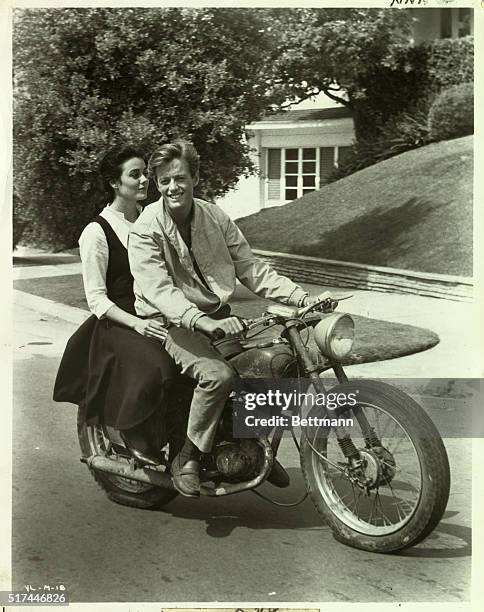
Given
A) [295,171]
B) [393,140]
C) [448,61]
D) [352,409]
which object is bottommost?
[352,409]

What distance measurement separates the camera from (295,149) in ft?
18.3

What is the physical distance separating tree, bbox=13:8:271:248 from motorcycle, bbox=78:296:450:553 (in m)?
1.85

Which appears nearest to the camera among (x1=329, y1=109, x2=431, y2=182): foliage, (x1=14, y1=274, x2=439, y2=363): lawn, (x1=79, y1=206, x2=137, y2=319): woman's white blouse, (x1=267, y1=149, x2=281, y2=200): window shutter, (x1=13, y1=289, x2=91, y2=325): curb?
(x1=79, y1=206, x2=137, y2=319): woman's white blouse

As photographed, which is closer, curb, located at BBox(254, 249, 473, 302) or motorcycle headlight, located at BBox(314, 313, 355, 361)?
motorcycle headlight, located at BBox(314, 313, 355, 361)

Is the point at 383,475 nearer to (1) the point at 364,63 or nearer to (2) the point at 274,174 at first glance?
(2) the point at 274,174

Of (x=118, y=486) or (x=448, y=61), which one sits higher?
(x=448, y=61)

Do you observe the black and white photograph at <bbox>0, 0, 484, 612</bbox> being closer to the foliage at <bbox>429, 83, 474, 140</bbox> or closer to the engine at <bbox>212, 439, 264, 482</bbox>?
the engine at <bbox>212, 439, 264, 482</bbox>

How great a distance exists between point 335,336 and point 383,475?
0.60 metres

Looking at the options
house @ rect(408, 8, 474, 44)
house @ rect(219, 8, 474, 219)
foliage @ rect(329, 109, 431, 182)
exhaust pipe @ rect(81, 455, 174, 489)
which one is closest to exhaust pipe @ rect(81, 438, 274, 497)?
exhaust pipe @ rect(81, 455, 174, 489)

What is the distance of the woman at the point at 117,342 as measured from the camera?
3727 millimetres

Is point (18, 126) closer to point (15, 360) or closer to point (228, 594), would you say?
point (15, 360)

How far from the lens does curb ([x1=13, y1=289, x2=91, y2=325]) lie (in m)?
4.48

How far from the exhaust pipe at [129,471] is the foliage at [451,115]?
397 cm

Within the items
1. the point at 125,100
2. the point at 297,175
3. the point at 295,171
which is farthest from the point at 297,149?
the point at 125,100
